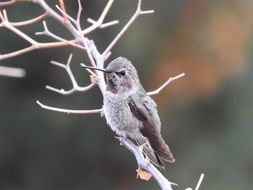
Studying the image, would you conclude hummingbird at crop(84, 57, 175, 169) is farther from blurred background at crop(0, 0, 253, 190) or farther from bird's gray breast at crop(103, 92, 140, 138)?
blurred background at crop(0, 0, 253, 190)

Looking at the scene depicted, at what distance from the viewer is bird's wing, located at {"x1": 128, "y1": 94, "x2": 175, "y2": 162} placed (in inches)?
165

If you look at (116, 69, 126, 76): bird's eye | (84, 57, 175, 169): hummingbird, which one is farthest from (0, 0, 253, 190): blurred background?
(116, 69, 126, 76): bird's eye

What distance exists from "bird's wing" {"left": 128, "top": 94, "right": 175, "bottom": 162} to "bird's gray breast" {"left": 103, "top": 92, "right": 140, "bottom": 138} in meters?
0.04

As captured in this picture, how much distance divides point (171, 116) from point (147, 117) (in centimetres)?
887

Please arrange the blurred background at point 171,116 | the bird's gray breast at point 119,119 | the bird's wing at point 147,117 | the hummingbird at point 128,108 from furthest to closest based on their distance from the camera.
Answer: the blurred background at point 171,116 < the bird's gray breast at point 119,119 < the hummingbird at point 128,108 < the bird's wing at point 147,117

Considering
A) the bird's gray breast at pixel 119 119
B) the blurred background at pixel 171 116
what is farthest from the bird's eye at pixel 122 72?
the blurred background at pixel 171 116

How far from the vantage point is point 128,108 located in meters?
4.55

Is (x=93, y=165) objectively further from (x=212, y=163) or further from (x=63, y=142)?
(x=212, y=163)

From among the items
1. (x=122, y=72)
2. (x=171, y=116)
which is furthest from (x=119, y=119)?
(x=171, y=116)

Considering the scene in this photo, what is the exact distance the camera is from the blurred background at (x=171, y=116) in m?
12.5

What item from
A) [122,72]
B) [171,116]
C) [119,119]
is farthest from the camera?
[171,116]

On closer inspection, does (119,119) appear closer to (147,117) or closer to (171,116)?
(147,117)

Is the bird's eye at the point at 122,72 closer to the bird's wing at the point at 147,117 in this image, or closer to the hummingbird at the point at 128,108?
the hummingbird at the point at 128,108

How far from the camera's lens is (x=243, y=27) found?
43.8 feet
